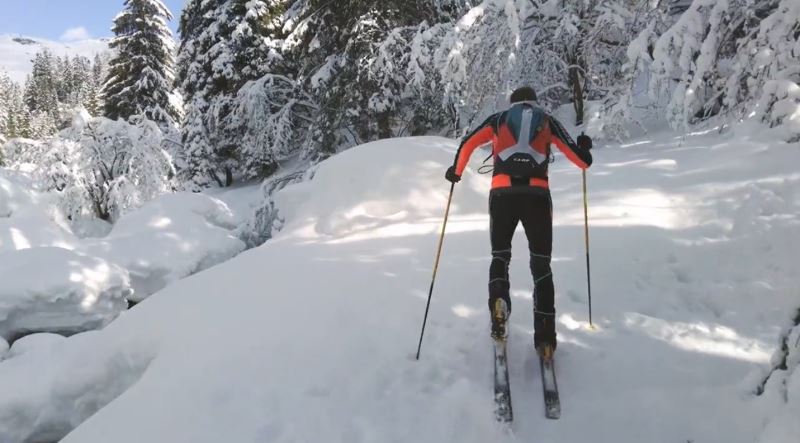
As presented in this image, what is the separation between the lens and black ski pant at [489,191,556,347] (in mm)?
3186

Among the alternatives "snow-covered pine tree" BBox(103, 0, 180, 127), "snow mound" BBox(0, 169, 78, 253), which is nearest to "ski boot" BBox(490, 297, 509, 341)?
"snow mound" BBox(0, 169, 78, 253)

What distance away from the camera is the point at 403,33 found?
12.4m

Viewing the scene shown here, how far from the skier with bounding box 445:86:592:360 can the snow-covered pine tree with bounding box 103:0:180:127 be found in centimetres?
2335

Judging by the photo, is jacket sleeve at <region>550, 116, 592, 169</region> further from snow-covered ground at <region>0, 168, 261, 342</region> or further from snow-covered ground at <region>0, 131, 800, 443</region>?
snow-covered ground at <region>0, 168, 261, 342</region>

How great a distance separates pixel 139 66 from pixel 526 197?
24838 mm

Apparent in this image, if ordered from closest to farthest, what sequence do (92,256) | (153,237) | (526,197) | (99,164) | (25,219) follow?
(526,197), (92,256), (153,237), (25,219), (99,164)

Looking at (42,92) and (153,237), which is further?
(42,92)

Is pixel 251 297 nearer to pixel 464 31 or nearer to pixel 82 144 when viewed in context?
pixel 464 31

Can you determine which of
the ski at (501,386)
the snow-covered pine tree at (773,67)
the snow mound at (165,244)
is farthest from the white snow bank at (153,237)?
the snow-covered pine tree at (773,67)

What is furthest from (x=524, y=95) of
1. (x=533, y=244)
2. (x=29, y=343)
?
(x=29, y=343)

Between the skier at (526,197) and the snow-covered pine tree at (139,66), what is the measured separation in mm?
23346

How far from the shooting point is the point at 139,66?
74.3ft

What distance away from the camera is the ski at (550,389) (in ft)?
9.05

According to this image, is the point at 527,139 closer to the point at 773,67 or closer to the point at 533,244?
the point at 533,244
